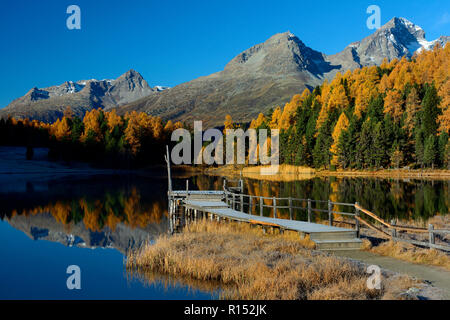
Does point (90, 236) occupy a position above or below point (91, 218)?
below

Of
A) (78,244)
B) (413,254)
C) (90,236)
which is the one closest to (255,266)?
(413,254)

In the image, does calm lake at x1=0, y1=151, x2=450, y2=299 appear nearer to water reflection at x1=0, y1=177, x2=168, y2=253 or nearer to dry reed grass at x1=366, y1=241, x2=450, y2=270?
water reflection at x1=0, y1=177, x2=168, y2=253

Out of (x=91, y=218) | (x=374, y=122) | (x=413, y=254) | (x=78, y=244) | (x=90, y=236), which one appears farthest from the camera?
(x=374, y=122)

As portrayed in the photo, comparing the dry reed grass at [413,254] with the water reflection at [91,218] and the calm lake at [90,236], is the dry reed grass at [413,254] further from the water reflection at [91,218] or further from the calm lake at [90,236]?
the water reflection at [91,218]

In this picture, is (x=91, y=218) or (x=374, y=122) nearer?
(x=91, y=218)

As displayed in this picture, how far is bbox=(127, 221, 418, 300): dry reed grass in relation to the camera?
10.1 m

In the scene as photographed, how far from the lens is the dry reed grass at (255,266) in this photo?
398 inches

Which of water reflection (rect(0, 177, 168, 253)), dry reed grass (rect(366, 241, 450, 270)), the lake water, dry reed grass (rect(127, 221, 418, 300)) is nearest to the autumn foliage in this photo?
water reflection (rect(0, 177, 168, 253))

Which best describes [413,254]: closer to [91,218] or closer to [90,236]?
[90,236]

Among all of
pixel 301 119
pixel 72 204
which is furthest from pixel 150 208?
pixel 301 119

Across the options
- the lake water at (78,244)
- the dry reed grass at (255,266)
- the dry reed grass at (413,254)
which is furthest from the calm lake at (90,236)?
the dry reed grass at (413,254)

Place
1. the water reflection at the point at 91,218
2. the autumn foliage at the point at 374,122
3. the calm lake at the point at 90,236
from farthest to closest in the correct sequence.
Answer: the autumn foliage at the point at 374,122 → the water reflection at the point at 91,218 → the calm lake at the point at 90,236

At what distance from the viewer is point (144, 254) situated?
50.6ft

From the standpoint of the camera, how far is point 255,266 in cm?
1227
